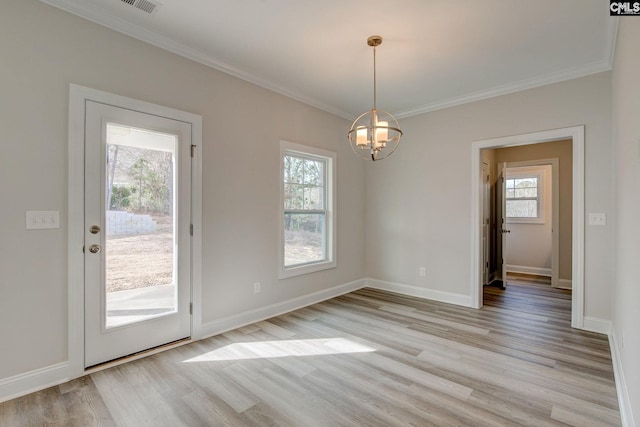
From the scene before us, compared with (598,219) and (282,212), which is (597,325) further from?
(282,212)

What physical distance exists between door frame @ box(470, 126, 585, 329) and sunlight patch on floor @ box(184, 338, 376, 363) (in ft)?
6.91

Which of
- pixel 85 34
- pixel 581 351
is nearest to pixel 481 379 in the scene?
pixel 581 351

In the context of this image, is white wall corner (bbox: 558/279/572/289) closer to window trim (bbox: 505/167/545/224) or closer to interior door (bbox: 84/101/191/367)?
window trim (bbox: 505/167/545/224)

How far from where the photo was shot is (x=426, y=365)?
2.53 metres

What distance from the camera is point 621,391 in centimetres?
205

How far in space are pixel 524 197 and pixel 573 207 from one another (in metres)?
3.38

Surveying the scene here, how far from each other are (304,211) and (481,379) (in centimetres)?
274

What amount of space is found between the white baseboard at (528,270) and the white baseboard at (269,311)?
12.5ft

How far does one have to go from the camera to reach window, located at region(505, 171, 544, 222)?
20.4 ft

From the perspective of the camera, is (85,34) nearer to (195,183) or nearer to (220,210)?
(195,183)

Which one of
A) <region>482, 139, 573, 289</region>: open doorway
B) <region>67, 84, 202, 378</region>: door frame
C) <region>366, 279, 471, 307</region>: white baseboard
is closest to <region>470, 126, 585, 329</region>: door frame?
<region>366, 279, 471, 307</region>: white baseboard

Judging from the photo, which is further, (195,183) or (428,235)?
(428,235)

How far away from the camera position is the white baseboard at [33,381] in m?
2.04

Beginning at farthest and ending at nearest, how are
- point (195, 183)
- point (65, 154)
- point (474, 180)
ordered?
point (474, 180), point (195, 183), point (65, 154)
